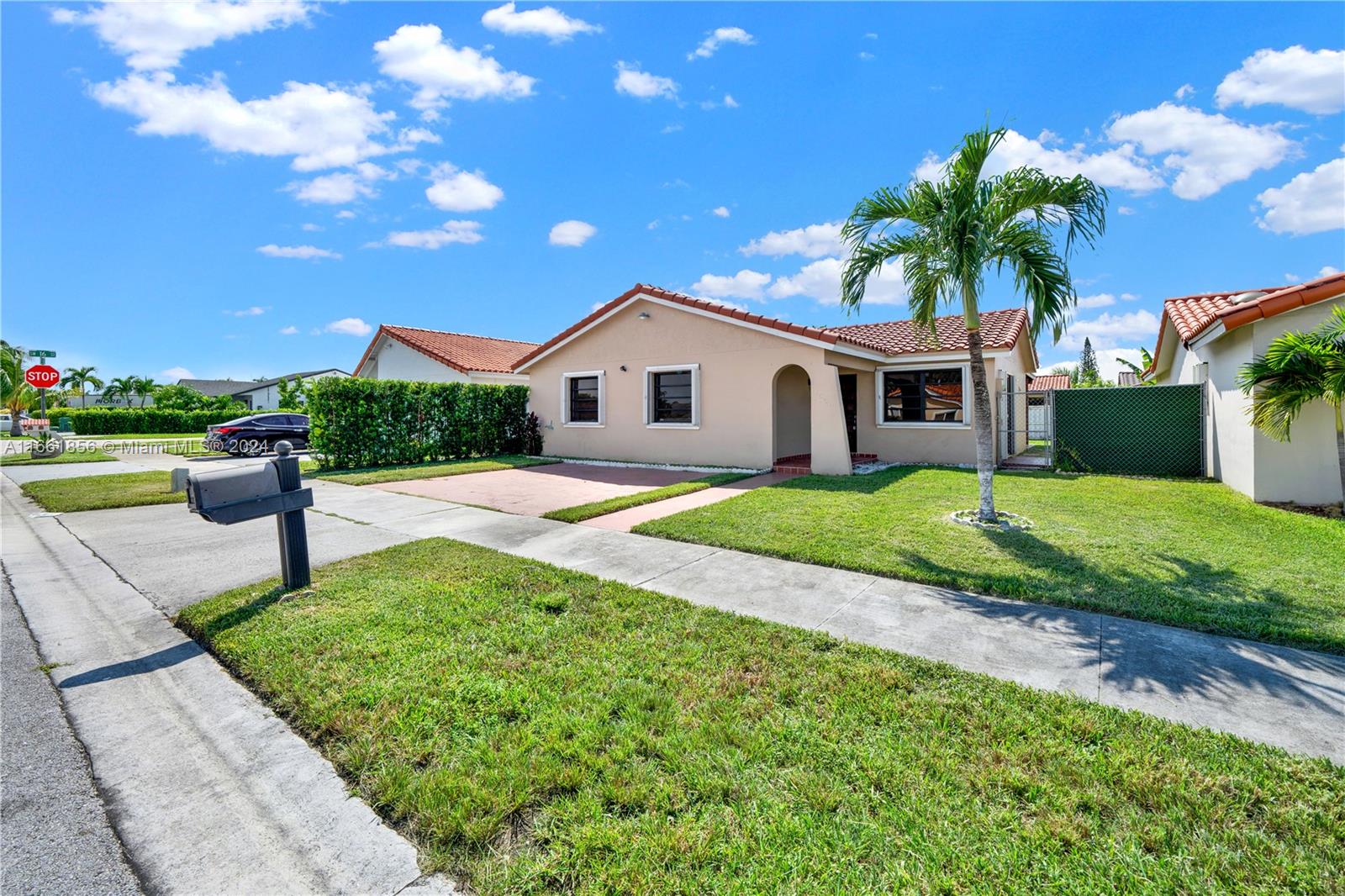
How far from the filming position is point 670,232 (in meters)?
17.8

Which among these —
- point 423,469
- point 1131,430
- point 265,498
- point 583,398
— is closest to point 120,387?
point 423,469

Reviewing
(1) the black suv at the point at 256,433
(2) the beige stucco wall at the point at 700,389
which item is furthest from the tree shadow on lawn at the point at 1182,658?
(1) the black suv at the point at 256,433

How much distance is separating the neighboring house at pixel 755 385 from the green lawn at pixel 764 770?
9.34 m

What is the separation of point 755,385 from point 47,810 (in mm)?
12098

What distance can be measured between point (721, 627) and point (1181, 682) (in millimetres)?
2812

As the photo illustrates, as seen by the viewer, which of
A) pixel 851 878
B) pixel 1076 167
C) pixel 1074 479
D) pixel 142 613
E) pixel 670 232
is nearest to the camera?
pixel 851 878

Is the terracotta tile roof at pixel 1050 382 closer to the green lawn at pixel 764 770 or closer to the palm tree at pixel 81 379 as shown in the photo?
the green lawn at pixel 764 770

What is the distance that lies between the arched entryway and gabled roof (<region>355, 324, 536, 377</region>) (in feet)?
33.7

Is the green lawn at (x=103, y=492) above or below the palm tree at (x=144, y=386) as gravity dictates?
below

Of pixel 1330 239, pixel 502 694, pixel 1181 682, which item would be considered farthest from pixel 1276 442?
pixel 502 694

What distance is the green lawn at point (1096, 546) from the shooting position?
4.41m

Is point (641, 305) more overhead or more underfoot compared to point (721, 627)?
more overhead

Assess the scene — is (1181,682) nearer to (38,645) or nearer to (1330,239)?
(38,645)

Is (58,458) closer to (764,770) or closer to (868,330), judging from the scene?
Result: (764,770)
